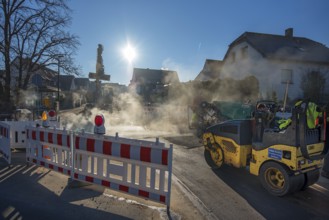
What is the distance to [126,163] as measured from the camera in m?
3.97

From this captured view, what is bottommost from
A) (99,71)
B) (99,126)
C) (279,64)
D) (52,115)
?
(52,115)

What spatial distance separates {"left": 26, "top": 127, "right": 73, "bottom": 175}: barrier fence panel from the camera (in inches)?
182

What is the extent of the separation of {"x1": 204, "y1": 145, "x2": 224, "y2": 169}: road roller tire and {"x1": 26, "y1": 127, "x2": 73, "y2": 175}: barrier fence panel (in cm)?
344

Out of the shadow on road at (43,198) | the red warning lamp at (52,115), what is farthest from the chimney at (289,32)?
the shadow on road at (43,198)

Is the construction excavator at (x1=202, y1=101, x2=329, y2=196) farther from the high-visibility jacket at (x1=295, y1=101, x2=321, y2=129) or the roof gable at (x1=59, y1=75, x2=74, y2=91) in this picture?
the roof gable at (x1=59, y1=75, x2=74, y2=91)

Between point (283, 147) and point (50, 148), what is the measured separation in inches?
183

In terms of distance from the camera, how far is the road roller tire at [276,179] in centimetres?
425

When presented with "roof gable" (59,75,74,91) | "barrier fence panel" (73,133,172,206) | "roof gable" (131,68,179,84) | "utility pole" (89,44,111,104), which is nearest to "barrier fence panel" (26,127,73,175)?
"barrier fence panel" (73,133,172,206)

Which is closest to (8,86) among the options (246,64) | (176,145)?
(176,145)

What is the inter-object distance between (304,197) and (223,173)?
1.77 m

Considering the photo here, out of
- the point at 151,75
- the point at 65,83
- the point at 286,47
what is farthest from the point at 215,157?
the point at 65,83

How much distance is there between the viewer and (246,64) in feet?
78.9

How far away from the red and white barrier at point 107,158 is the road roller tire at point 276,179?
6.43 ft

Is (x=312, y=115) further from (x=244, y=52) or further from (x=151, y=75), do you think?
(x=151, y=75)
